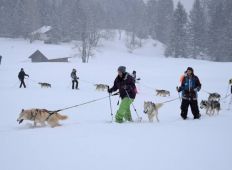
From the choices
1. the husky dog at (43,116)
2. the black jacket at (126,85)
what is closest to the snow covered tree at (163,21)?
the black jacket at (126,85)

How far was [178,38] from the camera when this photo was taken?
64.3m

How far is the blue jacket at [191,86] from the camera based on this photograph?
966cm

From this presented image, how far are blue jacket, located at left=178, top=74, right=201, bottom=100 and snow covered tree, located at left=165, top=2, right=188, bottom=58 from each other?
5553cm

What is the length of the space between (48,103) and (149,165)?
36.6 ft

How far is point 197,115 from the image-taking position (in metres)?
9.98

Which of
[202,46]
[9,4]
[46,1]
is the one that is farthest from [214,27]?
[9,4]

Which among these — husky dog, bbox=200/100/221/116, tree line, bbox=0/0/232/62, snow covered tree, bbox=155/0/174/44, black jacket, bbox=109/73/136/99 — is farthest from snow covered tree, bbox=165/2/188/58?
black jacket, bbox=109/73/136/99

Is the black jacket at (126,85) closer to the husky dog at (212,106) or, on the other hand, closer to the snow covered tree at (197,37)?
the husky dog at (212,106)

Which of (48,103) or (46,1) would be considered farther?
(46,1)

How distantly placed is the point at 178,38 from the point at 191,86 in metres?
56.9

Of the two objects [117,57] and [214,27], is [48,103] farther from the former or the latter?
[214,27]

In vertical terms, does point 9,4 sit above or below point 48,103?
above

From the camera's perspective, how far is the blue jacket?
9656 millimetres

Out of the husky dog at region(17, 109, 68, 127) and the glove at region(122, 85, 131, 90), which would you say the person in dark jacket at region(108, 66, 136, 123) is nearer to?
the glove at region(122, 85, 131, 90)
